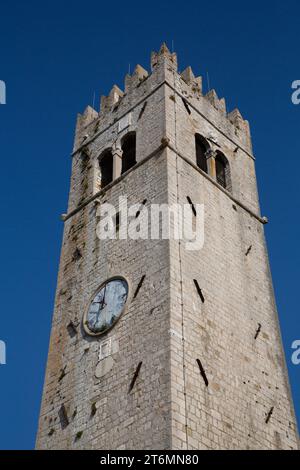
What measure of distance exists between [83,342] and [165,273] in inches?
122

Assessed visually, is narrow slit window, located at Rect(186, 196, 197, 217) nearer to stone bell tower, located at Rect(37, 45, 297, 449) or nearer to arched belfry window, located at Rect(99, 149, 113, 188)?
stone bell tower, located at Rect(37, 45, 297, 449)

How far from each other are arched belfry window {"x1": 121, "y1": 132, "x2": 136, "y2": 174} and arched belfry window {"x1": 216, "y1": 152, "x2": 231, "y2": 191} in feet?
9.51

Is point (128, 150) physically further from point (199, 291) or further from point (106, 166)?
point (199, 291)

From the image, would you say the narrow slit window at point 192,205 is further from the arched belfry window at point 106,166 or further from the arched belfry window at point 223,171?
the arched belfry window at point 106,166

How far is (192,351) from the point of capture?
54.2 feet

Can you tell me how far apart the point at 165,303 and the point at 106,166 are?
8443mm

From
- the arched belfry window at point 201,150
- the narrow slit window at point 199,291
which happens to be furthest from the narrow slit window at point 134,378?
the arched belfry window at point 201,150

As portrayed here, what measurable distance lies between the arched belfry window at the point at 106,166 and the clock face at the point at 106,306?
5271 mm

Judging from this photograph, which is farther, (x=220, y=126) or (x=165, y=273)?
(x=220, y=126)

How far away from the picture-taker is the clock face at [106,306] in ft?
60.1

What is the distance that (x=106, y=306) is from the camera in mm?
18719

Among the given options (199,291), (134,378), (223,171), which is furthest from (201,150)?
(134,378)
